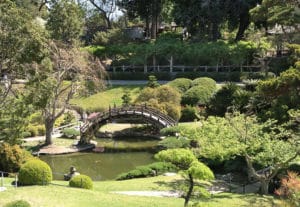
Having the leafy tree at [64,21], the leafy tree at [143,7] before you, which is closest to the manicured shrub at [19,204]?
the leafy tree at [64,21]

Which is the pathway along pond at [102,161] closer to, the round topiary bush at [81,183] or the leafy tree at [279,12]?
the round topiary bush at [81,183]

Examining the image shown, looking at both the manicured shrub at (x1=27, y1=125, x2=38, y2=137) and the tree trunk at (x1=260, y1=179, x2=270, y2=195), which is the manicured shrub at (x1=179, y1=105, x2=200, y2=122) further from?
the tree trunk at (x1=260, y1=179, x2=270, y2=195)

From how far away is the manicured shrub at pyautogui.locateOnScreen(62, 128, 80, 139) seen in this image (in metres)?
43.5

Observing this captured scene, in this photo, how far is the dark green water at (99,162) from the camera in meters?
35.0

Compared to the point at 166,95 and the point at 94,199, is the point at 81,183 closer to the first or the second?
the point at 94,199

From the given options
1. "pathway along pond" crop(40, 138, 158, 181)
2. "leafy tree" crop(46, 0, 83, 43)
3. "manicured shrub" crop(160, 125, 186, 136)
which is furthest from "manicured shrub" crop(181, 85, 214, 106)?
"leafy tree" crop(46, 0, 83, 43)

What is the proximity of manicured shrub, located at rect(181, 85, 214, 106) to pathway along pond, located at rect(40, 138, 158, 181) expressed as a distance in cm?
843

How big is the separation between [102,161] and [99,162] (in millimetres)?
447

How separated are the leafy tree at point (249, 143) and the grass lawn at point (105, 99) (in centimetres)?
2647

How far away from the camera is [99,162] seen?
3800 centimetres

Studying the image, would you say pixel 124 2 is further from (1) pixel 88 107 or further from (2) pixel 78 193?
(2) pixel 78 193

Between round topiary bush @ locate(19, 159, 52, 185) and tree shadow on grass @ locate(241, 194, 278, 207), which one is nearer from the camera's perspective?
tree shadow on grass @ locate(241, 194, 278, 207)

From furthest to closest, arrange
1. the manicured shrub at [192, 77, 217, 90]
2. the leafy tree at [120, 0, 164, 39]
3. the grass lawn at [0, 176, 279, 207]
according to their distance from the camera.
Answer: the leafy tree at [120, 0, 164, 39], the manicured shrub at [192, 77, 217, 90], the grass lawn at [0, 176, 279, 207]

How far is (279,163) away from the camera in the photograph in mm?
24906
